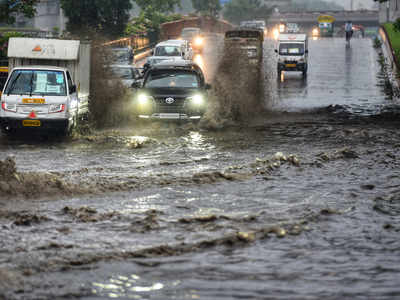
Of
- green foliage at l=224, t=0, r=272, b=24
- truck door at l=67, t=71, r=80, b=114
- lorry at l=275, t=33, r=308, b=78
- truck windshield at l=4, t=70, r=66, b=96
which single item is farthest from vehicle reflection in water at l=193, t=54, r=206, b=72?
green foliage at l=224, t=0, r=272, b=24

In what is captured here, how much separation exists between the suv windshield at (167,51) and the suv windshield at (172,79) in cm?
2176

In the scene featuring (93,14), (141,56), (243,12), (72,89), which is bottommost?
(141,56)

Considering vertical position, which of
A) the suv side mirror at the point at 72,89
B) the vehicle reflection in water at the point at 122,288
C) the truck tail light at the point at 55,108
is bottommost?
the vehicle reflection in water at the point at 122,288

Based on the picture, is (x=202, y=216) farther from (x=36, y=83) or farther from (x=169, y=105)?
(x=169, y=105)

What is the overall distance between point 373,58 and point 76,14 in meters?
20.6

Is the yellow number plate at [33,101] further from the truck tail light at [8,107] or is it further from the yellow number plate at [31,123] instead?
the yellow number plate at [31,123]

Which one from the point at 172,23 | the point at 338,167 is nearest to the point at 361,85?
the point at 338,167

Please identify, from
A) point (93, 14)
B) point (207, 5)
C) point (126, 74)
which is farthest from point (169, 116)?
point (207, 5)

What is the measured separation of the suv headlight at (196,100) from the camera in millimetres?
20500

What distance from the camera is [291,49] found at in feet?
146

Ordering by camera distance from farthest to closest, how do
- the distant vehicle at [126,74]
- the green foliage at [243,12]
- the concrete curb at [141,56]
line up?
the green foliage at [243,12]
the concrete curb at [141,56]
the distant vehicle at [126,74]

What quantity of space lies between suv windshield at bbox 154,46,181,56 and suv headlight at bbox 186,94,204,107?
74.8 feet

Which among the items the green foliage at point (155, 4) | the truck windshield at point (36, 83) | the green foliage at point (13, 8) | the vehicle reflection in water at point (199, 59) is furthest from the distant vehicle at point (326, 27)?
the truck windshield at point (36, 83)

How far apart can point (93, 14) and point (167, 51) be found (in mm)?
5614
